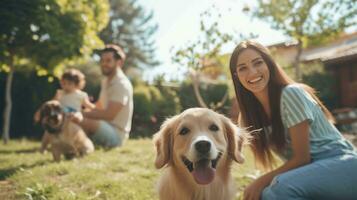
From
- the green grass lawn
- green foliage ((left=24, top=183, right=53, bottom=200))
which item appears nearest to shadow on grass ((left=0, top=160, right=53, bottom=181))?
the green grass lawn

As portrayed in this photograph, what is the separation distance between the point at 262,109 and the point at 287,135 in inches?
13.7

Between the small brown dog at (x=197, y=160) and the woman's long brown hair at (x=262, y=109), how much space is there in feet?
0.81

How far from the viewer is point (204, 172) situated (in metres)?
3.08

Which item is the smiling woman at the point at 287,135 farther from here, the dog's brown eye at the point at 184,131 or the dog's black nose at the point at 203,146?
the dog's brown eye at the point at 184,131

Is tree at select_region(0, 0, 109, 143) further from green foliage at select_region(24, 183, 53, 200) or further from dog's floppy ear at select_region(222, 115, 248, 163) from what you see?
dog's floppy ear at select_region(222, 115, 248, 163)

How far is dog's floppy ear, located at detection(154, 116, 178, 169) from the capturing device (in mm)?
3324

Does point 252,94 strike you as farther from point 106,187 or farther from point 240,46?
point 106,187

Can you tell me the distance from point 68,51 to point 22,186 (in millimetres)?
4970

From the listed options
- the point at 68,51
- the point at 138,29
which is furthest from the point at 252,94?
the point at 138,29

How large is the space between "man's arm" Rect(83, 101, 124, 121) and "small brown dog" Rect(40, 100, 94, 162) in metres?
0.84

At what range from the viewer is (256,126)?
362 cm

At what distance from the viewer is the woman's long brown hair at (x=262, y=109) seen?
3.37m

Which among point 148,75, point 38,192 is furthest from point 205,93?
point 38,192

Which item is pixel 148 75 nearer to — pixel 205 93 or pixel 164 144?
pixel 205 93
